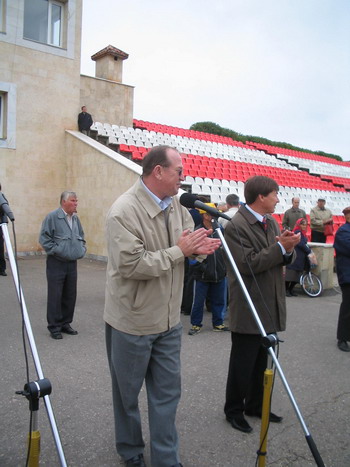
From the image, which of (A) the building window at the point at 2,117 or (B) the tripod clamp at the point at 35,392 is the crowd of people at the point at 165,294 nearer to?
(B) the tripod clamp at the point at 35,392

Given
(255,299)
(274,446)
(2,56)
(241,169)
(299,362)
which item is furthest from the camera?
(241,169)

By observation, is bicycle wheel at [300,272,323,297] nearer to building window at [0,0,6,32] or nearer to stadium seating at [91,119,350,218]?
stadium seating at [91,119,350,218]

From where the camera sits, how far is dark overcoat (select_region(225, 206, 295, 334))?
3369 mm

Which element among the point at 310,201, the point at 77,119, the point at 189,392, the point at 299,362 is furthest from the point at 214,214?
the point at 310,201

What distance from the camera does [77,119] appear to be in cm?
1439

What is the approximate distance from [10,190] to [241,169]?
10.1 m

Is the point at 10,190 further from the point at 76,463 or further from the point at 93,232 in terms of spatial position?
the point at 76,463

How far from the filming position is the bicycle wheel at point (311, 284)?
8758 mm

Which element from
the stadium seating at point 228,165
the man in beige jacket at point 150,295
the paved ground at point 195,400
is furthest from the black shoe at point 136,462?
the stadium seating at point 228,165

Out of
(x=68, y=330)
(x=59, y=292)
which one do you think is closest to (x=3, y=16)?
(x=59, y=292)

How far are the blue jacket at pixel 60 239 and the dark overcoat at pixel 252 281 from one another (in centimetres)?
283

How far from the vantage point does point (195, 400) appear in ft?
12.8

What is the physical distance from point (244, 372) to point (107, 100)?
1621 cm

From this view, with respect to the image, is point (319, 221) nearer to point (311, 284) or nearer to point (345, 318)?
point (311, 284)
